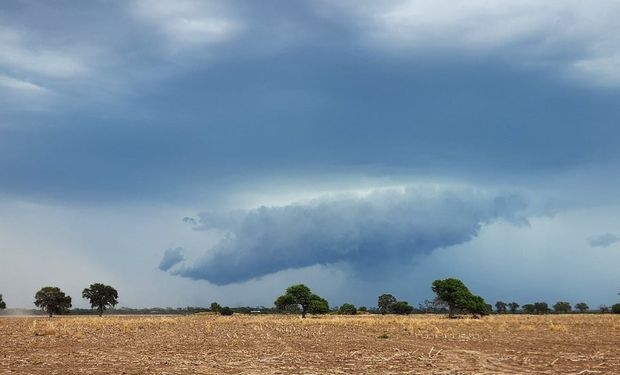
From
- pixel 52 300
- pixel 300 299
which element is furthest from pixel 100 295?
pixel 300 299

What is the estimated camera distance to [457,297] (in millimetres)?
98500

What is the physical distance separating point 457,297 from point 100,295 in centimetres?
9152

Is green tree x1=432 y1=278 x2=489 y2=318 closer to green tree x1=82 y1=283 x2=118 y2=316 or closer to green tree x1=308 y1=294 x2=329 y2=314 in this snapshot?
green tree x1=308 y1=294 x2=329 y2=314

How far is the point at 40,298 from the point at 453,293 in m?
99.1

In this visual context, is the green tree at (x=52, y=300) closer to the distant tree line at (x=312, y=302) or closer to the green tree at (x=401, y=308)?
the distant tree line at (x=312, y=302)

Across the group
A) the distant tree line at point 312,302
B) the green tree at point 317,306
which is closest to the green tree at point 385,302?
the distant tree line at point 312,302

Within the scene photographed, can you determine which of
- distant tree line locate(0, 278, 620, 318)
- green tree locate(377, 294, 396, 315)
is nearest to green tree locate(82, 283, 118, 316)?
distant tree line locate(0, 278, 620, 318)

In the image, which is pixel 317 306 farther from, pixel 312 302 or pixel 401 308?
pixel 401 308

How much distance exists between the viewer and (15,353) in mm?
29266

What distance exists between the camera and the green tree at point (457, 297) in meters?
98.5

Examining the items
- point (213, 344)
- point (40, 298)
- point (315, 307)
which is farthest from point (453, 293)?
→ point (40, 298)

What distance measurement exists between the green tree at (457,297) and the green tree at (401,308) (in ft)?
248

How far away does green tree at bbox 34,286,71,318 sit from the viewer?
14162cm

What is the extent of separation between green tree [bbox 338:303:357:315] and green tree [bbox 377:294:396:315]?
2843cm
